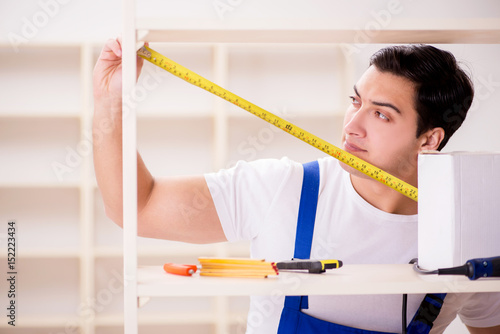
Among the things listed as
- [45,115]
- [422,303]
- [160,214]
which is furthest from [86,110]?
[422,303]

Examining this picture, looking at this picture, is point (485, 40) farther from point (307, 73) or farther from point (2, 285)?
point (2, 285)

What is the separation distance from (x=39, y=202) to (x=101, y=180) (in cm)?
261

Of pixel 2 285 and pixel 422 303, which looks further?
pixel 2 285

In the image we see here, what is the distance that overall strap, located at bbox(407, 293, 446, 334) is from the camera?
117 cm

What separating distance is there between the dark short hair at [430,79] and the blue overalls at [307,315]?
1.18 feet

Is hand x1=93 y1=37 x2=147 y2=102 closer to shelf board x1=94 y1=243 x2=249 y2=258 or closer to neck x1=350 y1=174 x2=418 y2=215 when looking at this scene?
neck x1=350 y1=174 x2=418 y2=215

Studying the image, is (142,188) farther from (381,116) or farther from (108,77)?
(381,116)

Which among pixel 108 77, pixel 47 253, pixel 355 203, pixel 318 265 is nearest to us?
pixel 318 265

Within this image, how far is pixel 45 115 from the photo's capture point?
127 inches

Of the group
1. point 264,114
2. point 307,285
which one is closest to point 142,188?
point 264,114

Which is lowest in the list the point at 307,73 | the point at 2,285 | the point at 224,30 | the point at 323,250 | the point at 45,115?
the point at 2,285

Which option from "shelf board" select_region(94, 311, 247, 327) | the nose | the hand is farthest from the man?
"shelf board" select_region(94, 311, 247, 327)

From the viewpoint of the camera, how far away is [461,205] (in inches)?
33.6

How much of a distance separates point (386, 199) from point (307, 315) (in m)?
0.34
